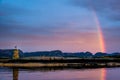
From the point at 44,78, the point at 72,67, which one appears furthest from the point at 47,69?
the point at 44,78

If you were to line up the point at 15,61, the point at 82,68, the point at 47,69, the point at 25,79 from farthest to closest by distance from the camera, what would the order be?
the point at 82,68 → the point at 47,69 → the point at 15,61 → the point at 25,79

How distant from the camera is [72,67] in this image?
55.4 meters

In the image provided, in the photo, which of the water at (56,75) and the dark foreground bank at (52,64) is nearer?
the water at (56,75)

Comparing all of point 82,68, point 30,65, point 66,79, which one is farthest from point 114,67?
point 66,79

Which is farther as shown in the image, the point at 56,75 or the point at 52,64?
the point at 52,64

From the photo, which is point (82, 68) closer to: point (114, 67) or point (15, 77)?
point (114, 67)

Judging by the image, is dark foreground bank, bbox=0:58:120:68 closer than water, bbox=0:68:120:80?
No

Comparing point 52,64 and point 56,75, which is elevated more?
point 52,64

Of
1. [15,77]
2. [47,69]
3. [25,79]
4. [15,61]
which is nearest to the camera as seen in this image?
[15,77]

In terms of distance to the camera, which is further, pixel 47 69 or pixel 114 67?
pixel 114 67

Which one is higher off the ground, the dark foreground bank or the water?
the dark foreground bank

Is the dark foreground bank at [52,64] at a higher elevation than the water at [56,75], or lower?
higher

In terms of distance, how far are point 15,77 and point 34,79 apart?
9.13 m

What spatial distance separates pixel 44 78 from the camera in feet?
136
